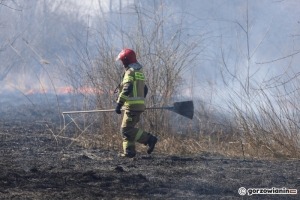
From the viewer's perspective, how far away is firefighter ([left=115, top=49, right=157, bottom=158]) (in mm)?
8180

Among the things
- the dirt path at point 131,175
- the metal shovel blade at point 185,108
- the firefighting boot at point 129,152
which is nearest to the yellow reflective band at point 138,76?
the metal shovel blade at point 185,108

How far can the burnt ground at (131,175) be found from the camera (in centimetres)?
549

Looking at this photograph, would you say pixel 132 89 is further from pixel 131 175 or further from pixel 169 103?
pixel 131 175

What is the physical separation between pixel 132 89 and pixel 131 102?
199 millimetres

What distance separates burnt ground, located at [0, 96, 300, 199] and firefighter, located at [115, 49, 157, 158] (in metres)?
0.26

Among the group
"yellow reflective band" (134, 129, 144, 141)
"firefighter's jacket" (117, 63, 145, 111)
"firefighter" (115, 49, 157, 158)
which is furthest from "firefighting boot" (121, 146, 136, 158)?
"firefighter's jacket" (117, 63, 145, 111)

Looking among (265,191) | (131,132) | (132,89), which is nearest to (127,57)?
(132,89)

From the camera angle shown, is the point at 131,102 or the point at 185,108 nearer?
the point at 131,102

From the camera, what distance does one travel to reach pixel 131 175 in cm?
645

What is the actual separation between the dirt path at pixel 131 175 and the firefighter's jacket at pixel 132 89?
0.77m

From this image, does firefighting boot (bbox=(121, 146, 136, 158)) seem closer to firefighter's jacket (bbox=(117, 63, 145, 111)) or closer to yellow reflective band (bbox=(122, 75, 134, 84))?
firefighter's jacket (bbox=(117, 63, 145, 111))

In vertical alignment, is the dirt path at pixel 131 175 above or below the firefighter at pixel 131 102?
below

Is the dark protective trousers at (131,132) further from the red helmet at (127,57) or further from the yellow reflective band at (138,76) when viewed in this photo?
the red helmet at (127,57)

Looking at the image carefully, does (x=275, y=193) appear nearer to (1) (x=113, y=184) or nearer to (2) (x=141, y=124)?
(1) (x=113, y=184)
